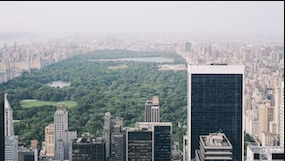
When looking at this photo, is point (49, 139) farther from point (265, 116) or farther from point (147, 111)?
point (265, 116)

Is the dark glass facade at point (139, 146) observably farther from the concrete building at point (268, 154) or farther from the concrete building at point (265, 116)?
the concrete building at point (268, 154)

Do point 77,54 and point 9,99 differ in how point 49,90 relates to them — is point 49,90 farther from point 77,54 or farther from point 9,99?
point 9,99

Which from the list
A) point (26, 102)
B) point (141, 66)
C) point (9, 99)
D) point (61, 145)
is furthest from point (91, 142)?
point (141, 66)

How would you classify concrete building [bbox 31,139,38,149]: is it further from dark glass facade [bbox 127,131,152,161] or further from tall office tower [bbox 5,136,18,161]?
dark glass facade [bbox 127,131,152,161]

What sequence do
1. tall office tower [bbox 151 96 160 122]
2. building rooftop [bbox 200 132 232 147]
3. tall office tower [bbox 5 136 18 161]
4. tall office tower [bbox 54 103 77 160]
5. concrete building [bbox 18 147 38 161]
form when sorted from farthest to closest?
1. tall office tower [bbox 151 96 160 122]
2. tall office tower [bbox 54 103 77 160]
3. concrete building [bbox 18 147 38 161]
4. tall office tower [bbox 5 136 18 161]
5. building rooftop [bbox 200 132 232 147]

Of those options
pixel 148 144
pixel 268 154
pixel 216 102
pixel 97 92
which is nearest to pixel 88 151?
pixel 148 144

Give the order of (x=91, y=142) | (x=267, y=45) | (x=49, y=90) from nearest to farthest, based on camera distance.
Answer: (x=267, y=45) < (x=91, y=142) < (x=49, y=90)

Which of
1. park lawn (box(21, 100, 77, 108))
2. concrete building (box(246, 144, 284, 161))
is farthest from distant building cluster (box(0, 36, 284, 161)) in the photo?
concrete building (box(246, 144, 284, 161))
